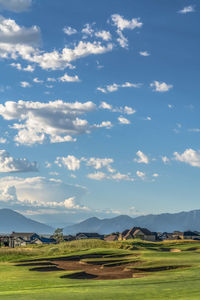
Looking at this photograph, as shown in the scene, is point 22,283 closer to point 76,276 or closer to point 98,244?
point 76,276

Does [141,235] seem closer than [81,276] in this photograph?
No

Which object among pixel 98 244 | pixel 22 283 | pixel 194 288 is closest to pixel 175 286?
pixel 194 288

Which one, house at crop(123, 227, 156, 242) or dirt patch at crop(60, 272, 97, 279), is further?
house at crop(123, 227, 156, 242)

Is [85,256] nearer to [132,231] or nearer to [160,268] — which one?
[160,268]

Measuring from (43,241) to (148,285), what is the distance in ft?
489

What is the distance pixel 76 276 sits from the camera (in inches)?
1795

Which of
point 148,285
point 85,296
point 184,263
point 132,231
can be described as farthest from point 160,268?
point 132,231

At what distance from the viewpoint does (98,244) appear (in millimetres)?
91750

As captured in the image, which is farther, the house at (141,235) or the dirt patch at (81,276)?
the house at (141,235)

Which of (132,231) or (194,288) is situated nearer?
(194,288)

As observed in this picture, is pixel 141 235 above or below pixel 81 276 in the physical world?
below

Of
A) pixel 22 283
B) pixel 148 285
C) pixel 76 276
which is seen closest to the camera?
pixel 148 285

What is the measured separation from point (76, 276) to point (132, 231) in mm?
126544

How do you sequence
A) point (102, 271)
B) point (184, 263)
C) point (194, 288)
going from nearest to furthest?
1. point (194, 288)
2. point (184, 263)
3. point (102, 271)
